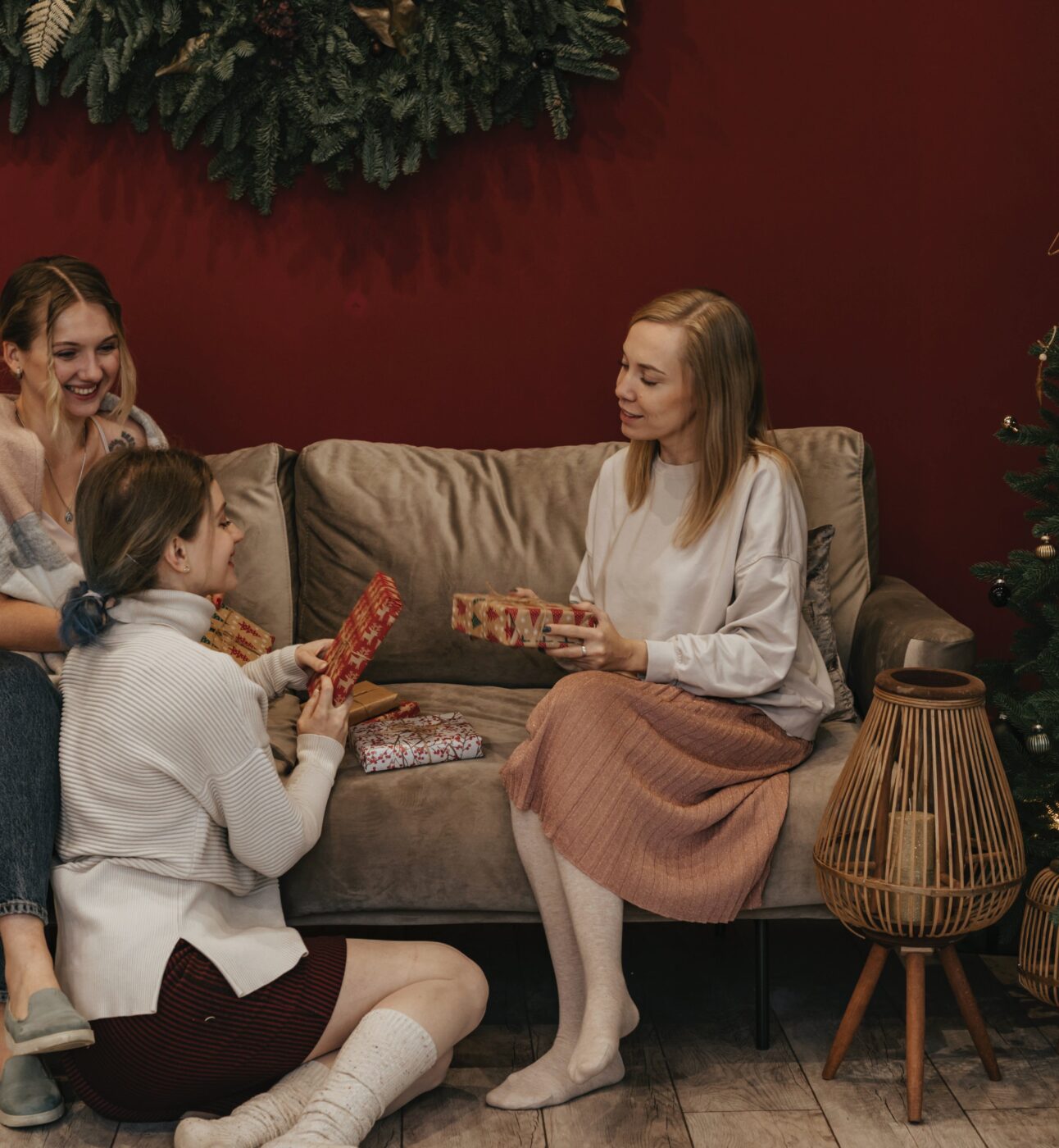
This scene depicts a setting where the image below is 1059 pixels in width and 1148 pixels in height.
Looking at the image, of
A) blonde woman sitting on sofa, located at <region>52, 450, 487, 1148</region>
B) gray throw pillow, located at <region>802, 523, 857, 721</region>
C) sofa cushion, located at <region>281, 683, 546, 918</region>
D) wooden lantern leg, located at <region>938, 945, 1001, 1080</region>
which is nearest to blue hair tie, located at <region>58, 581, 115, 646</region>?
blonde woman sitting on sofa, located at <region>52, 450, 487, 1148</region>

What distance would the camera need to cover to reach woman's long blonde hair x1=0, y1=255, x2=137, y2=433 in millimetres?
2582

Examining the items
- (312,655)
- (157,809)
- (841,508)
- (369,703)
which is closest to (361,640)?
(312,655)

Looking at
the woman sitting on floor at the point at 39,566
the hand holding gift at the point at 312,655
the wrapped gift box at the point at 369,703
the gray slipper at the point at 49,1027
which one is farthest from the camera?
the wrapped gift box at the point at 369,703

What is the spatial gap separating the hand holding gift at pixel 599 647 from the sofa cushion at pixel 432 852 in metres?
0.25

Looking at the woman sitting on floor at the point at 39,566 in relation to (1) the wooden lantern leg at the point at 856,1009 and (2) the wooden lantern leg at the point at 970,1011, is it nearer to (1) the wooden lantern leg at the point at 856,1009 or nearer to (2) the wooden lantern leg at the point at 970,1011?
(1) the wooden lantern leg at the point at 856,1009

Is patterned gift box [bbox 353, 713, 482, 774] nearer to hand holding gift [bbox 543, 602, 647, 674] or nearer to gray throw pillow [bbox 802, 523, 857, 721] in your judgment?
hand holding gift [bbox 543, 602, 647, 674]

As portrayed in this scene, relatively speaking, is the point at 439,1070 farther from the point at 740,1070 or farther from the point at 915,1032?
the point at 915,1032

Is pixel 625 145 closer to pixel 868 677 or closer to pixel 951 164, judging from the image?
pixel 951 164

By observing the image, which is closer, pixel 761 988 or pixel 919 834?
pixel 919 834

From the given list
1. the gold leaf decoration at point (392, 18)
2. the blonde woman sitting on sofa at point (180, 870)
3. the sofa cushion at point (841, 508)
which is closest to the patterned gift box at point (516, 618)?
the blonde woman sitting on sofa at point (180, 870)

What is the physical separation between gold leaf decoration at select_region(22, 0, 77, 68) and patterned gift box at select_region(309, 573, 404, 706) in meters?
1.58

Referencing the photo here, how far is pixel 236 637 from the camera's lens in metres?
2.64

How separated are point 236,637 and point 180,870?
762 mm

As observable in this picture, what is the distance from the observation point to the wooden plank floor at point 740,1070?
205 centimetres
